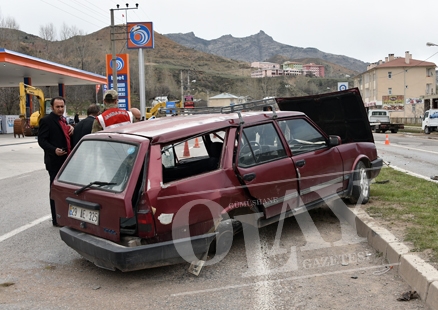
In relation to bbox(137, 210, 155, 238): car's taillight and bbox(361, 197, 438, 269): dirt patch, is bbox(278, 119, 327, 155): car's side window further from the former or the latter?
bbox(137, 210, 155, 238): car's taillight

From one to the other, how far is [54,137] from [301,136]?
3486mm

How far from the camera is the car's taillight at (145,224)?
4.27 metres

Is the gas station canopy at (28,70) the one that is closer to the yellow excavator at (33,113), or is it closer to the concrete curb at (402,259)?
the yellow excavator at (33,113)

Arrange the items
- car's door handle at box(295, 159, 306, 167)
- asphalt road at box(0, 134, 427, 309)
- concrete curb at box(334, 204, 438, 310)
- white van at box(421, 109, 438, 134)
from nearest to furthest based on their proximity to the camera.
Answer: concrete curb at box(334, 204, 438, 310) → asphalt road at box(0, 134, 427, 309) → car's door handle at box(295, 159, 306, 167) → white van at box(421, 109, 438, 134)

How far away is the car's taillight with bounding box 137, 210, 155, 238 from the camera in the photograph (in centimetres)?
427

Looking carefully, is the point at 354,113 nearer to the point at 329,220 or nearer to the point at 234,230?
the point at 329,220

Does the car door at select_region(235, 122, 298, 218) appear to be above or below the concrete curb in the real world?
above

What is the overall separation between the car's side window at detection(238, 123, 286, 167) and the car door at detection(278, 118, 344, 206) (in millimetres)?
235

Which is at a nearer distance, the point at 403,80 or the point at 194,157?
the point at 194,157

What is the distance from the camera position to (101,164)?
15.7 ft

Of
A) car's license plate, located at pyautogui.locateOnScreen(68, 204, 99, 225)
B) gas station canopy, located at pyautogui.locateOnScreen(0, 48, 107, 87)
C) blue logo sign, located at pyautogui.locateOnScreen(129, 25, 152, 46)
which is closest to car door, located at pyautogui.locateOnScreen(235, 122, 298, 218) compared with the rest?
car's license plate, located at pyautogui.locateOnScreen(68, 204, 99, 225)

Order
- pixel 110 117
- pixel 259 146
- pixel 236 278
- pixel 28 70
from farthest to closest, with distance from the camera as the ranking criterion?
1. pixel 28 70
2. pixel 110 117
3. pixel 259 146
4. pixel 236 278

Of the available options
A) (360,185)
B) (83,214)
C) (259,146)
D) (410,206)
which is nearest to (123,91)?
(360,185)

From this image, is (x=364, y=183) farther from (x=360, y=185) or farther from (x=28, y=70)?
(x=28, y=70)
